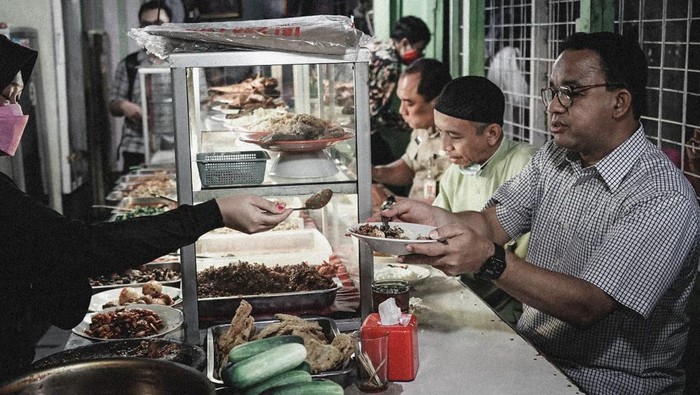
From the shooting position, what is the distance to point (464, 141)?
15.0ft

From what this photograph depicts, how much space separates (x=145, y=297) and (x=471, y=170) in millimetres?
2073

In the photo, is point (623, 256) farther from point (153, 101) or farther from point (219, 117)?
point (153, 101)

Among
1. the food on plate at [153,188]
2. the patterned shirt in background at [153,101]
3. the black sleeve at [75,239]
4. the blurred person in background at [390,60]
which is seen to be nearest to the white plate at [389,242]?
the black sleeve at [75,239]

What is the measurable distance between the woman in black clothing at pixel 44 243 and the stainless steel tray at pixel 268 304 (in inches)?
19.2

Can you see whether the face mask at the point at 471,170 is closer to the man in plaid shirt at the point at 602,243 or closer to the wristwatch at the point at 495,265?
the man in plaid shirt at the point at 602,243

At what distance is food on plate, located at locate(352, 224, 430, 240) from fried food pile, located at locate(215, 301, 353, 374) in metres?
0.34

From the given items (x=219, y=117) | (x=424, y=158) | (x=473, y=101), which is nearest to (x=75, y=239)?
(x=219, y=117)

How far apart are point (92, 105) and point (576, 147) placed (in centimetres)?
850

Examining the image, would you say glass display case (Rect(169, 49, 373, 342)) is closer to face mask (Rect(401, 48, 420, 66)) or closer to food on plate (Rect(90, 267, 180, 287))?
food on plate (Rect(90, 267, 180, 287))

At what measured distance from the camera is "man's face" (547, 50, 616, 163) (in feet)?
9.24

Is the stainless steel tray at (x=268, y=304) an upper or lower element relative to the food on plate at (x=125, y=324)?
upper

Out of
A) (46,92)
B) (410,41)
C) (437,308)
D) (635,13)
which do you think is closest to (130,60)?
(46,92)

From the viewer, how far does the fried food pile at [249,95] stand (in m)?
3.30

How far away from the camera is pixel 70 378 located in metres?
1.93
